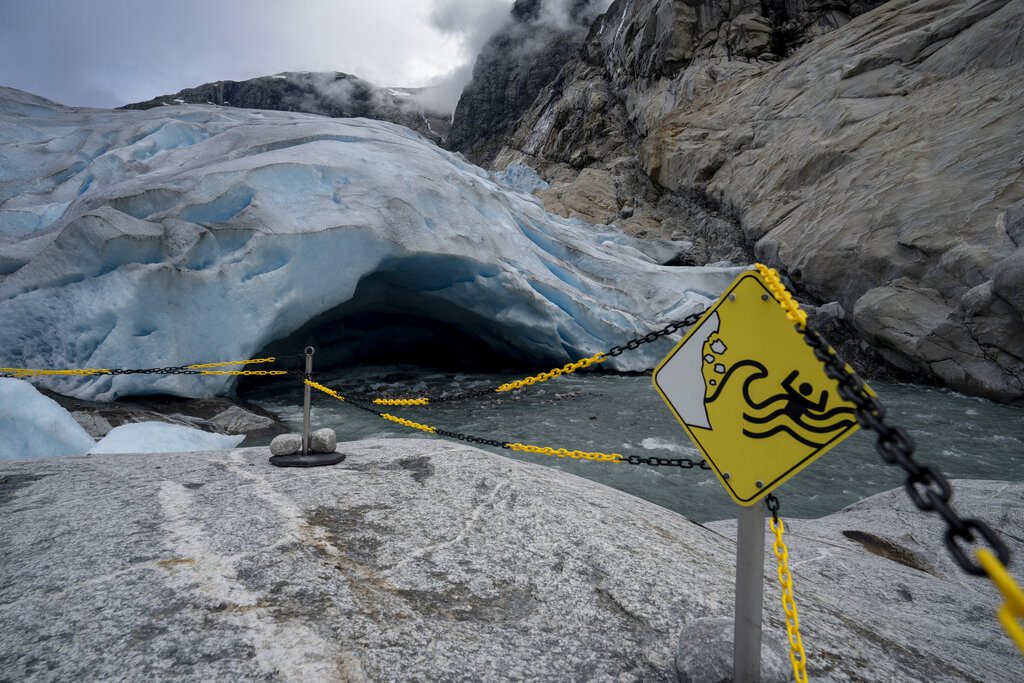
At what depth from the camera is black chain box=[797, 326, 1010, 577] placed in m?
0.74

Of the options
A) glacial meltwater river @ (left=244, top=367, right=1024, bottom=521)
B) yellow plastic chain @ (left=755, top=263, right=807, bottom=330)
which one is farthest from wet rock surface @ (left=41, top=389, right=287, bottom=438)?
yellow plastic chain @ (left=755, top=263, right=807, bottom=330)

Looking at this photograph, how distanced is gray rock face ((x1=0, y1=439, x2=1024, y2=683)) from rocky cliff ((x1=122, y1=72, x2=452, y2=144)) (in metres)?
48.8

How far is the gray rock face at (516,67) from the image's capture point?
40625mm

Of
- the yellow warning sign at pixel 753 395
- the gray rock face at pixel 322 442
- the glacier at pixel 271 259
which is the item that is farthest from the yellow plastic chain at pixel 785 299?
the glacier at pixel 271 259

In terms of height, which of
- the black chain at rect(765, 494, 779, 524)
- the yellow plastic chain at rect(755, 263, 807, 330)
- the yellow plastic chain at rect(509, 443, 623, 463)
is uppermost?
the yellow plastic chain at rect(755, 263, 807, 330)

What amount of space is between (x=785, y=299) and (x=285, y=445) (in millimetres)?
2810

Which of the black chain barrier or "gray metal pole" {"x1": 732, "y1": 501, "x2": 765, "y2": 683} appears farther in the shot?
the black chain barrier

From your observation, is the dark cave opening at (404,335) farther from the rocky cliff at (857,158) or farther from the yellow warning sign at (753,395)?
the yellow warning sign at (753,395)

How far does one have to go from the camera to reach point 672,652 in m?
1.52

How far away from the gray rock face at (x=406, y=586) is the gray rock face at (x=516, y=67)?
39.7m

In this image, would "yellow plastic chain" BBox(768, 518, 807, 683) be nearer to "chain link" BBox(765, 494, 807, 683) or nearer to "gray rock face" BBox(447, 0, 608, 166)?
"chain link" BBox(765, 494, 807, 683)

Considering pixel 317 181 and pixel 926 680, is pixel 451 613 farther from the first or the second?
pixel 317 181

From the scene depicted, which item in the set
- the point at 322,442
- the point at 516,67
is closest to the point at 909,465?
the point at 322,442

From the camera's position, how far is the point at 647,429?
645 cm
